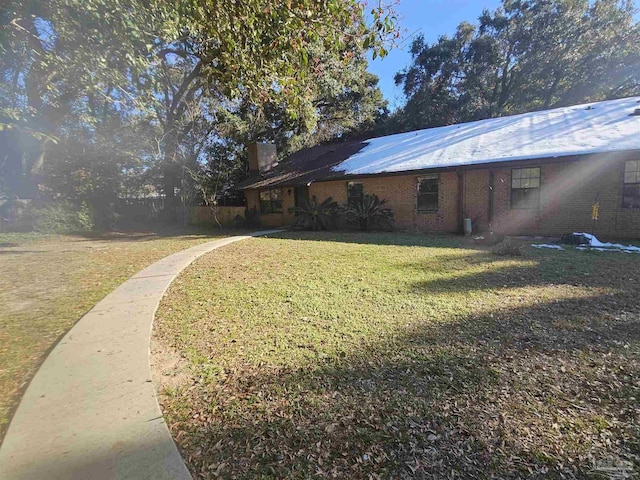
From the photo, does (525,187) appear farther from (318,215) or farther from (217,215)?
(217,215)

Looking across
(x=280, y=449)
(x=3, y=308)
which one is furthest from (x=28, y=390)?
(x=3, y=308)

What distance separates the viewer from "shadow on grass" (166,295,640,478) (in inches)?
74.9

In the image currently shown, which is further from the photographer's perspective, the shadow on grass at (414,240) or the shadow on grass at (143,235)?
the shadow on grass at (143,235)

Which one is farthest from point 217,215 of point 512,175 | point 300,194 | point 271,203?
point 512,175

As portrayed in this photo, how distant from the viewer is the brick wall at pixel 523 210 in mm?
9844

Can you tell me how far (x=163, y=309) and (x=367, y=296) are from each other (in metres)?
3.07

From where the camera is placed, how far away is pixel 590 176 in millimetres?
10055

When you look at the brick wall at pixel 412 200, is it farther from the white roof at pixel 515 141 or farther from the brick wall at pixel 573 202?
the brick wall at pixel 573 202

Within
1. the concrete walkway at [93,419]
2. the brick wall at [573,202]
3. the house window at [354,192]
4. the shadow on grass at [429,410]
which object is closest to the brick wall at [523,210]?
the brick wall at [573,202]

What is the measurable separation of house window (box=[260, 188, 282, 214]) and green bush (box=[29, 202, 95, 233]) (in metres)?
9.06

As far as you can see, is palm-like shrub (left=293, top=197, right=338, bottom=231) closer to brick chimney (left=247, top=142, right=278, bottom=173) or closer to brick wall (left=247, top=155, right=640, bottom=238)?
brick wall (left=247, top=155, right=640, bottom=238)

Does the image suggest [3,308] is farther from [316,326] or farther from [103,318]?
[316,326]

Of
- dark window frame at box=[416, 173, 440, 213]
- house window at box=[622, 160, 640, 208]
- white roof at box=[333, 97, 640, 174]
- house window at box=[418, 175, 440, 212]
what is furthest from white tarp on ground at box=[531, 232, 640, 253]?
house window at box=[418, 175, 440, 212]

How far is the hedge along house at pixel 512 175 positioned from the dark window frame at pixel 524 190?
30mm
